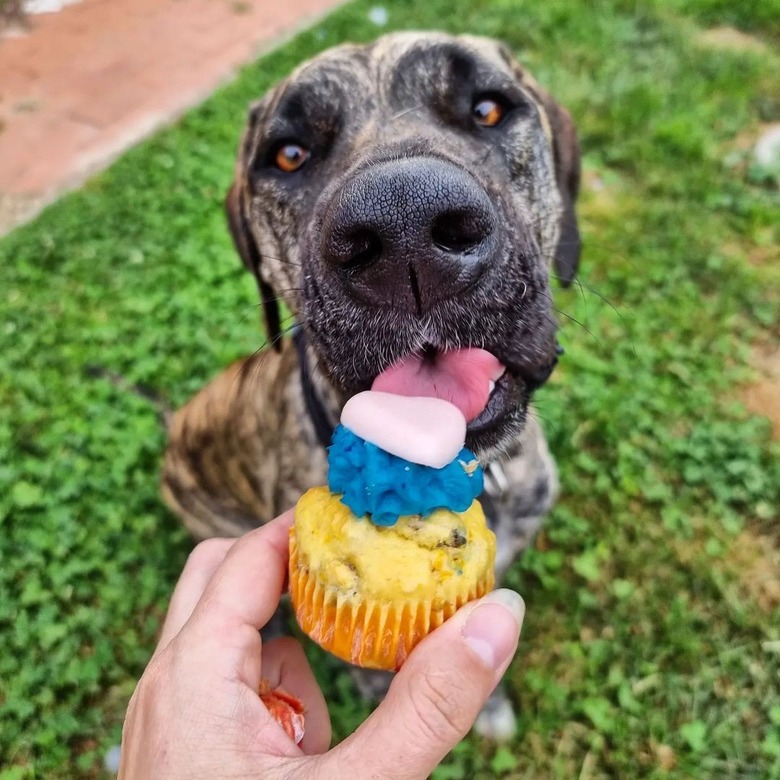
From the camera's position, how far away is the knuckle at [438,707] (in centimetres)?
124

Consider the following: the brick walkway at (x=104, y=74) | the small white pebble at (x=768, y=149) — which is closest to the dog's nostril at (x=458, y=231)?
the small white pebble at (x=768, y=149)

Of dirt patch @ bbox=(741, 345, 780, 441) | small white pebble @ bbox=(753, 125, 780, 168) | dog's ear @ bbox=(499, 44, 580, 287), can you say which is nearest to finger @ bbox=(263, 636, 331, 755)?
dog's ear @ bbox=(499, 44, 580, 287)

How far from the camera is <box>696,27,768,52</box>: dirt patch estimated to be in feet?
20.4

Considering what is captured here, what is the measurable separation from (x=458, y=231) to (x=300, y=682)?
1.23 m

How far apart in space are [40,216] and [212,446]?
3108 millimetres

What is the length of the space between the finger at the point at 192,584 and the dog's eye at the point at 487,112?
155 cm

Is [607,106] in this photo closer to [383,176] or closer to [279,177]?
[279,177]

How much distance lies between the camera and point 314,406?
242 cm

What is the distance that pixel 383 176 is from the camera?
1495mm

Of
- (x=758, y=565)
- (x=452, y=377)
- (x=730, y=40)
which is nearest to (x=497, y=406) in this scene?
(x=452, y=377)

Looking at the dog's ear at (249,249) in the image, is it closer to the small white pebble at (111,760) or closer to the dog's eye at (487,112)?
the dog's eye at (487,112)

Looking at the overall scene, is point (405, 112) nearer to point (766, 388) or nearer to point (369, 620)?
point (369, 620)

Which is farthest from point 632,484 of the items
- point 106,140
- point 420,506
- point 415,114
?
point 106,140

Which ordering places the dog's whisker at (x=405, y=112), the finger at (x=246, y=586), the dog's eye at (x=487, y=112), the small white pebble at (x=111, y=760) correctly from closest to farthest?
the finger at (x=246, y=586)
the dog's whisker at (x=405, y=112)
the dog's eye at (x=487, y=112)
the small white pebble at (x=111, y=760)
